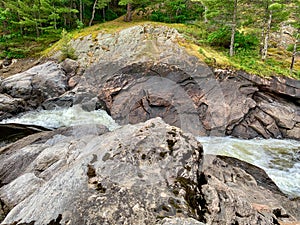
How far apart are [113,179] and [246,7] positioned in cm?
1499

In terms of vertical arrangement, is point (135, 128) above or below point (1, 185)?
above

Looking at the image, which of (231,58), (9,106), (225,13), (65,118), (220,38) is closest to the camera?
(65,118)

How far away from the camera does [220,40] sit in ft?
51.6

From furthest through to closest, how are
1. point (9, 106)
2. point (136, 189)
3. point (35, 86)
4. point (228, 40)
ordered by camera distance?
point (228, 40)
point (35, 86)
point (9, 106)
point (136, 189)

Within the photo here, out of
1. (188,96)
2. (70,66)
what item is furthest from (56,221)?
(70,66)

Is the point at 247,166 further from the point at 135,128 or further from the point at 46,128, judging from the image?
the point at 46,128

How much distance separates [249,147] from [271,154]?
91cm

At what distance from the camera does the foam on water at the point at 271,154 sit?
310 inches

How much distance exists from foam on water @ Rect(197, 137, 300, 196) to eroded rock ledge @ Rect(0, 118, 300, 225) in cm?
190

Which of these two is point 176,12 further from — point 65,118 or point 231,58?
point 65,118

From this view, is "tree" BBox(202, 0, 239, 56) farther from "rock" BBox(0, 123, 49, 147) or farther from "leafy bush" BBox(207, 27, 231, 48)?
"rock" BBox(0, 123, 49, 147)

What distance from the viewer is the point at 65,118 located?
1258 cm

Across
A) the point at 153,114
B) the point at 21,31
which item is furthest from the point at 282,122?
the point at 21,31

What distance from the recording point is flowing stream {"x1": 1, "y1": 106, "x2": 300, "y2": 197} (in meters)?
8.22
